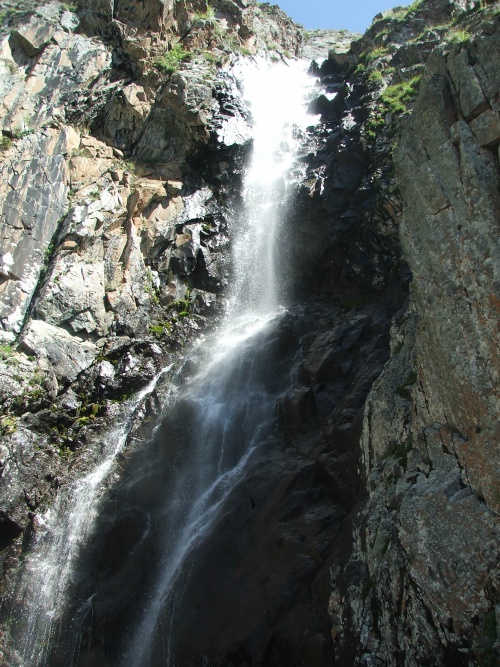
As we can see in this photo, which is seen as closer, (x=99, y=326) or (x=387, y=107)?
(x=99, y=326)

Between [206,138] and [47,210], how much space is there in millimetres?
9148

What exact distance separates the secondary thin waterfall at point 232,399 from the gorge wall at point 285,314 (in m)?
0.64

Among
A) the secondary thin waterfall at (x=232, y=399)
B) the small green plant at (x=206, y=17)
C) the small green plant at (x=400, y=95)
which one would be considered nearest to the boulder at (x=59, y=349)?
the secondary thin waterfall at (x=232, y=399)

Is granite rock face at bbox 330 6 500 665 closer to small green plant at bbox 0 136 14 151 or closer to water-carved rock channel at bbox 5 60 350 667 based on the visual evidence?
water-carved rock channel at bbox 5 60 350 667

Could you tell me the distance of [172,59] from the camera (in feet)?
93.9

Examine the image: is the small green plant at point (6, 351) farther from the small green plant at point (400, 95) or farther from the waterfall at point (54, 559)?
the small green plant at point (400, 95)

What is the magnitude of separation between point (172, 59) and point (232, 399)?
2161 centimetres

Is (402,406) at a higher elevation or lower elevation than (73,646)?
higher

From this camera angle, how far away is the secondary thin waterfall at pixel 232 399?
12.1 meters

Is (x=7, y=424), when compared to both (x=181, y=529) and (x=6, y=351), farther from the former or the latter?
(x=181, y=529)

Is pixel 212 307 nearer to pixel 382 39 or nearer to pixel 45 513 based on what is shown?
pixel 45 513

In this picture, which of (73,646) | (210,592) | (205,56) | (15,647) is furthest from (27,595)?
(205,56)

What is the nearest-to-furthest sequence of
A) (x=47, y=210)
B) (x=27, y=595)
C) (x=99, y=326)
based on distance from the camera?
(x=27, y=595) < (x=99, y=326) < (x=47, y=210)

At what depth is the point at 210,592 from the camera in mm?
11039
